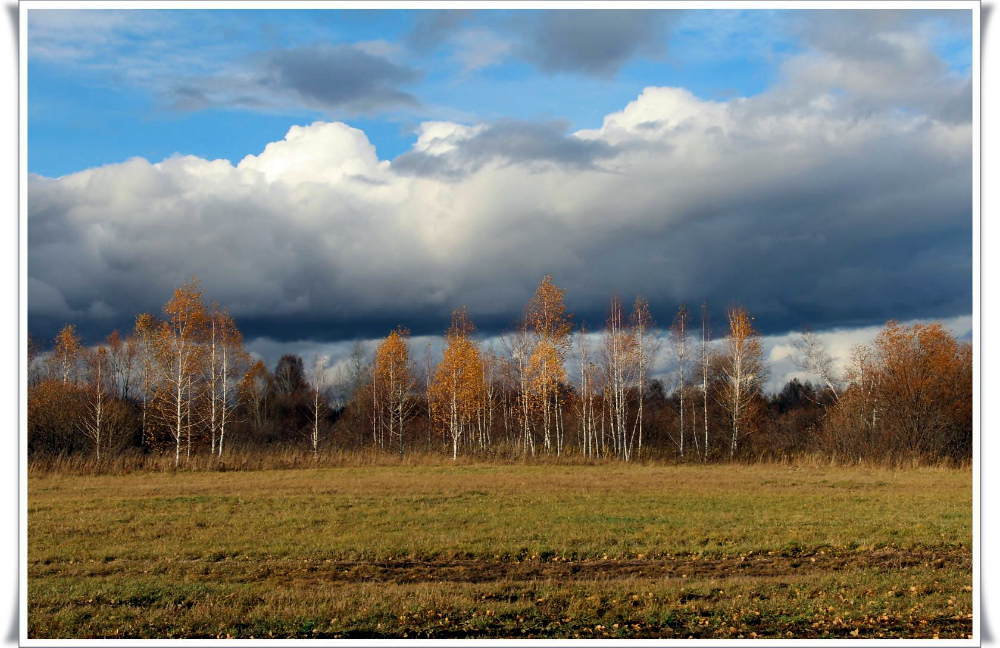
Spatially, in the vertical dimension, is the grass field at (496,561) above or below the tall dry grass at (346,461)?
above

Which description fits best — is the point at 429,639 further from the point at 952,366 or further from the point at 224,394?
the point at 952,366

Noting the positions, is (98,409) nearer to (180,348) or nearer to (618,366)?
(180,348)

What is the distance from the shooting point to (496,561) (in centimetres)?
1383

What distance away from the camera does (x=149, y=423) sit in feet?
152

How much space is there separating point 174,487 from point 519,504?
45.2 feet

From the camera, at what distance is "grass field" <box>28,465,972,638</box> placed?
945 cm

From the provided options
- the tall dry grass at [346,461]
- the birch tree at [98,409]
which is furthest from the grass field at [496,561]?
the birch tree at [98,409]

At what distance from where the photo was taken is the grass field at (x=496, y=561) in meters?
9.45

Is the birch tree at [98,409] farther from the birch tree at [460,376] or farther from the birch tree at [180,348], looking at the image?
the birch tree at [460,376]

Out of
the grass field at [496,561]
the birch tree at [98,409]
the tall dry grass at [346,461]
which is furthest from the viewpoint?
the birch tree at [98,409]

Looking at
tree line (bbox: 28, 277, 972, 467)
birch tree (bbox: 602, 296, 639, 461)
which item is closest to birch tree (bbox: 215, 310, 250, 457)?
tree line (bbox: 28, 277, 972, 467)

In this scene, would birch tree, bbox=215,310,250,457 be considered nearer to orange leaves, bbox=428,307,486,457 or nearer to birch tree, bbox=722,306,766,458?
orange leaves, bbox=428,307,486,457

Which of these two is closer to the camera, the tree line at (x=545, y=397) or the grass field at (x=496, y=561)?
the grass field at (x=496, y=561)
